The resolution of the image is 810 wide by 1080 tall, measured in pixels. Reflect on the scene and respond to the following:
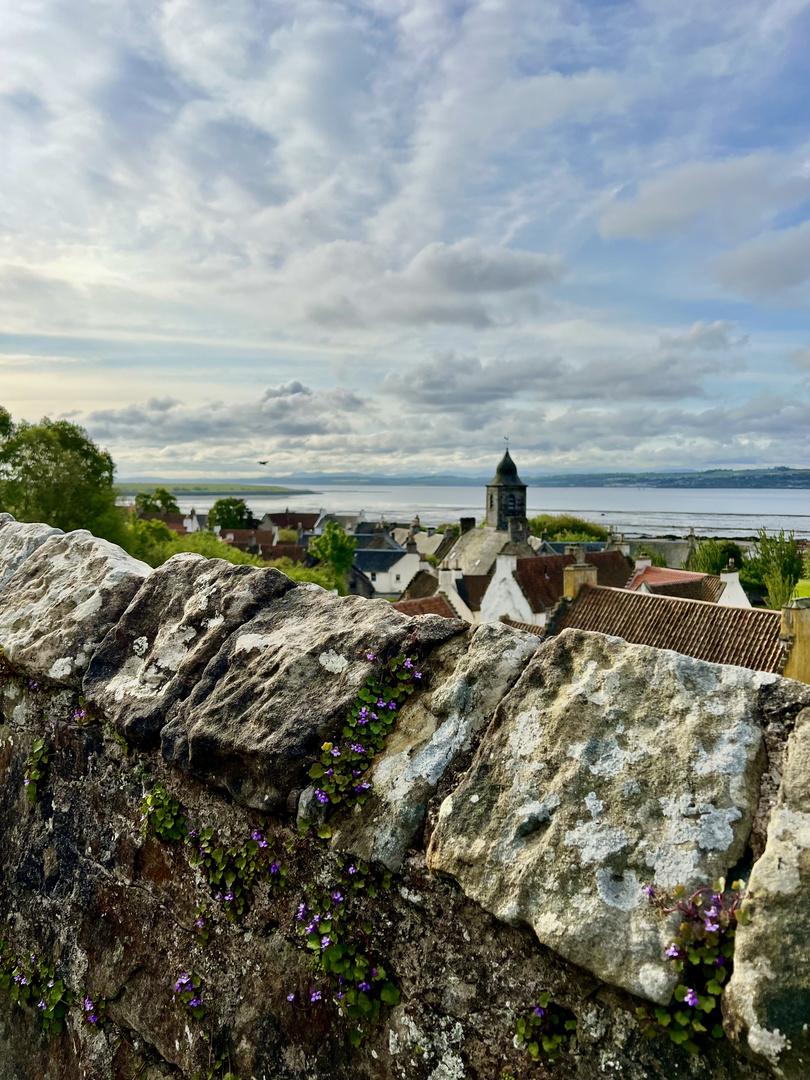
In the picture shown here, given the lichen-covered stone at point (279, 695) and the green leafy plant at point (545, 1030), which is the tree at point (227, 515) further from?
the green leafy plant at point (545, 1030)

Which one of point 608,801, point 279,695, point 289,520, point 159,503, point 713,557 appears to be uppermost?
point 159,503

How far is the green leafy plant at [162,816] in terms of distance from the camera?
303cm

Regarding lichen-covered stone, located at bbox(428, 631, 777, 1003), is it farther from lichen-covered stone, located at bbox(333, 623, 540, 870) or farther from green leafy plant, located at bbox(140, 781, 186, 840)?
green leafy plant, located at bbox(140, 781, 186, 840)

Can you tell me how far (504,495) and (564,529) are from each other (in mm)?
34613

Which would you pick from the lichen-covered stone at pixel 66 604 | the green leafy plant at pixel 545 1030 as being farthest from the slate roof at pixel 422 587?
the green leafy plant at pixel 545 1030

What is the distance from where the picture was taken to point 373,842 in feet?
7.97

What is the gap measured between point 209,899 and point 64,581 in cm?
229

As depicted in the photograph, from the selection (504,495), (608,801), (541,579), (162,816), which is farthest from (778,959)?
(504,495)

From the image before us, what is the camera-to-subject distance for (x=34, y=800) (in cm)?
369

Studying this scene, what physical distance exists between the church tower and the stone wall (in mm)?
78144

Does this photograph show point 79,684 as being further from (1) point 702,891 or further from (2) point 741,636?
(2) point 741,636

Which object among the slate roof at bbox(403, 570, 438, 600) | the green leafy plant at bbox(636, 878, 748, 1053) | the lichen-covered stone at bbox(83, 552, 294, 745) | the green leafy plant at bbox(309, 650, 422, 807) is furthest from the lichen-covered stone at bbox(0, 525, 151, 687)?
the slate roof at bbox(403, 570, 438, 600)

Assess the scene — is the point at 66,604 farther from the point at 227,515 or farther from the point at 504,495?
the point at 227,515

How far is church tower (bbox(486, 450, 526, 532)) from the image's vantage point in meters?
81.9
